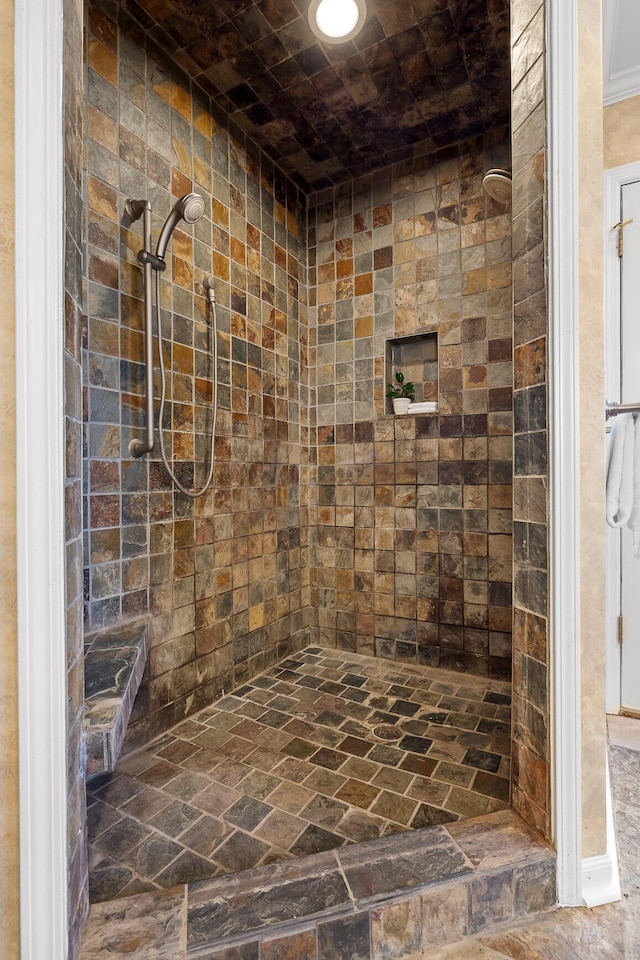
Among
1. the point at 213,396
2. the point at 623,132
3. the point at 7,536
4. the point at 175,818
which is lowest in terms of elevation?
the point at 175,818

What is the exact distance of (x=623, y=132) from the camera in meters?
1.81

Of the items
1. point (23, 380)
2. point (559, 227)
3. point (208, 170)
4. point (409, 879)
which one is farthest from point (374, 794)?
point (208, 170)

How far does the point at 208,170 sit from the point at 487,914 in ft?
8.63

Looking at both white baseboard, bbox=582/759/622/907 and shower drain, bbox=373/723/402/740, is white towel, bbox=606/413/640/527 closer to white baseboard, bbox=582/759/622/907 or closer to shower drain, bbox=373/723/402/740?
white baseboard, bbox=582/759/622/907

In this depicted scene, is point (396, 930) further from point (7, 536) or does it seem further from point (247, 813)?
point (7, 536)

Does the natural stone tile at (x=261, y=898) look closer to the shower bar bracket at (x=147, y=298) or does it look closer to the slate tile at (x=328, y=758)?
the slate tile at (x=328, y=758)

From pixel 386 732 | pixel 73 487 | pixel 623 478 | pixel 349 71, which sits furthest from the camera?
pixel 349 71

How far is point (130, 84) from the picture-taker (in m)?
1.57

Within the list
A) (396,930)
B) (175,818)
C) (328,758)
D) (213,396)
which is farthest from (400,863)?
(213,396)

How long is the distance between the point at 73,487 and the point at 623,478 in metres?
1.34

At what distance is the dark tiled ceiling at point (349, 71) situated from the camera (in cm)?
154

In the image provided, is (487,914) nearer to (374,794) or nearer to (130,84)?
(374,794)

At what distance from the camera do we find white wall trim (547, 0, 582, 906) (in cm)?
97

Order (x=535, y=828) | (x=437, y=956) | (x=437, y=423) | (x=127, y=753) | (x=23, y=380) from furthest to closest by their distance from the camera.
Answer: (x=437, y=423) < (x=127, y=753) < (x=535, y=828) < (x=437, y=956) < (x=23, y=380)
